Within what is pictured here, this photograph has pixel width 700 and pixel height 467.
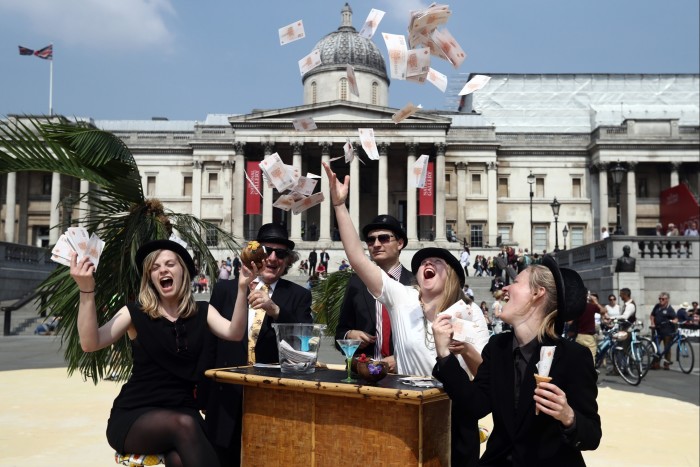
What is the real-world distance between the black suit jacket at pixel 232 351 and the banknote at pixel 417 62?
5.99 feet

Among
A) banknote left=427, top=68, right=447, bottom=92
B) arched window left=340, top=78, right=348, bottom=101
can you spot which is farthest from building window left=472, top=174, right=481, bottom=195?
banknote left=427, top=68, right=447, bottom=92

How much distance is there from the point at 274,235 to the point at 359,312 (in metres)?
0.96

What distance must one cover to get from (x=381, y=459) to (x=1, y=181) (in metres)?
58.3

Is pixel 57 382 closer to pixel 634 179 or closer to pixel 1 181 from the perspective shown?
pixel 1 181

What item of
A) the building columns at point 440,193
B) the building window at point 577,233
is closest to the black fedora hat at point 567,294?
the building columns at point 440,193

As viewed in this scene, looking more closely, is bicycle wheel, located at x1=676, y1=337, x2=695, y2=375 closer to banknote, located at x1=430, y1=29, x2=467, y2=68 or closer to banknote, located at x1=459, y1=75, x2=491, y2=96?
banknote, located at x1=459, y1=75, x2=491, y2=96

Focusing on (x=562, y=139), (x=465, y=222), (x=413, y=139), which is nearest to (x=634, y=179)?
(x=562, y=139)

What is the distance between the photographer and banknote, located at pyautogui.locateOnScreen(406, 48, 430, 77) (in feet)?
15.7

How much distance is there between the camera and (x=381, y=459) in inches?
132

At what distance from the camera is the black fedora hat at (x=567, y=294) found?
311 cm

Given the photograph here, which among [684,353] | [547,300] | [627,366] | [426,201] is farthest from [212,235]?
Result: [426,201]

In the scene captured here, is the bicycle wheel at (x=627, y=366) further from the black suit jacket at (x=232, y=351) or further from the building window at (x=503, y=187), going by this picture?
the building window at (x=503, y=187)

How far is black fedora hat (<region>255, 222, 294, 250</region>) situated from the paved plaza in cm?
277

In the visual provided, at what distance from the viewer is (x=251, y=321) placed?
190 inches
